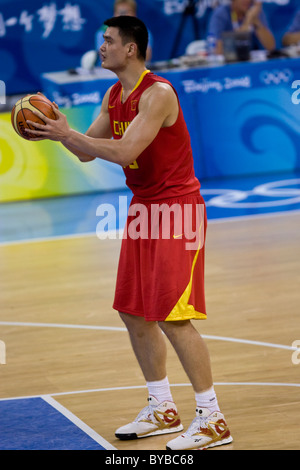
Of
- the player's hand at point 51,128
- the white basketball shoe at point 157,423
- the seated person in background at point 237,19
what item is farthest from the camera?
the seated person in background at point 237,19

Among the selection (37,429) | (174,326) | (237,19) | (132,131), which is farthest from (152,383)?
(237,19)

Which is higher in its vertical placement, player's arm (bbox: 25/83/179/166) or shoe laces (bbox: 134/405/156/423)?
player's arm (bbox: 25/83/179/166)

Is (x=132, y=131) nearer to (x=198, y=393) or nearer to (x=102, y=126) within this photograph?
(x=102, y=126)

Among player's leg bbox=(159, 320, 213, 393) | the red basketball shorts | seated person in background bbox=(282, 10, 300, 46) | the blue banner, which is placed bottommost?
player's leg bbox=(159, 320, 213, 393)

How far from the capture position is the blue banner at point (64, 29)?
47.0 feet

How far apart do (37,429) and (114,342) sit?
1.49 m

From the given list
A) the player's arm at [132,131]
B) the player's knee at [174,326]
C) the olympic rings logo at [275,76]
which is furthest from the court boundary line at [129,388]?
the olympic rings logo at [275,76]

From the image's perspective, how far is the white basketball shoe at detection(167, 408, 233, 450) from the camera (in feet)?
13.5

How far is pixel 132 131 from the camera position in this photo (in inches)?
157

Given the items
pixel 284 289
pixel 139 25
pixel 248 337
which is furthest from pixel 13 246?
pixel 139 25

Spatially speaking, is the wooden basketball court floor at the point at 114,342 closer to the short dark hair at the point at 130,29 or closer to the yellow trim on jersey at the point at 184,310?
the yellow trim on jersey at the point at 184,310

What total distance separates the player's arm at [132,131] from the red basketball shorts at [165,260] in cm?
37

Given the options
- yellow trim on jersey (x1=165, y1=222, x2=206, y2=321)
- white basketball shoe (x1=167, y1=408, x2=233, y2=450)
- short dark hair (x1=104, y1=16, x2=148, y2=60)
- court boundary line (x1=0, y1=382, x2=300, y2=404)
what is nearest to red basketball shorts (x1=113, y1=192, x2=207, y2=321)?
yellow trim on jersey (x1=165, y1=222, x2=206, y2=321)

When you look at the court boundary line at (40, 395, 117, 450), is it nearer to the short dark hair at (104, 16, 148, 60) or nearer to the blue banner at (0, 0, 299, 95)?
the short dark hair at (104, 16, 148, 60)
